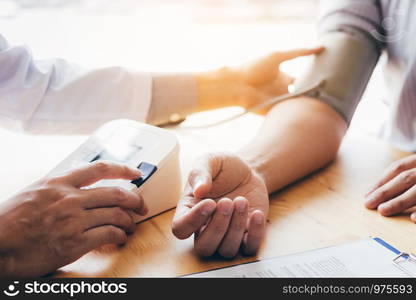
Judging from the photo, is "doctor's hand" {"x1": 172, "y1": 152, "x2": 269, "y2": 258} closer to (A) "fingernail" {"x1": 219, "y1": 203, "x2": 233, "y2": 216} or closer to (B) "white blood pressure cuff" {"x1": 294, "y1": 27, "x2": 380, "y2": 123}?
(A) "fingernail" {"x1": 219, "y1": 203, "x2": 233, "y2": 216}

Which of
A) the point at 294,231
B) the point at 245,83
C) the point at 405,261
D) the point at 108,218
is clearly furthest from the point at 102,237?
the point at 245,83

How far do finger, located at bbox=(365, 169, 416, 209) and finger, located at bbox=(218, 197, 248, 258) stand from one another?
234 mm

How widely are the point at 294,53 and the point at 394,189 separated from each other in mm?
397

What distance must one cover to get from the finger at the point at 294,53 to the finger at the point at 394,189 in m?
0.35

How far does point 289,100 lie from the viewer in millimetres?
874

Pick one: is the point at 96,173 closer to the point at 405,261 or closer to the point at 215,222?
the point at 215,222

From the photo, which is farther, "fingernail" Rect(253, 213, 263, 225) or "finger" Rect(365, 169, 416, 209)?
"finger" Rect(365, 169, 416, 209)

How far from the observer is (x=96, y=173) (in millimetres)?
564

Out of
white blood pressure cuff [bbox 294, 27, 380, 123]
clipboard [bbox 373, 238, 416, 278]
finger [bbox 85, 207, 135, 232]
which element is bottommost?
clipboard [bbox 373, 238, 416, 278]

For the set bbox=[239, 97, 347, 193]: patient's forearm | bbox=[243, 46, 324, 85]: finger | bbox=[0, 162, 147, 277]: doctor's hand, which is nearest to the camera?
bbox=[0, 162, 147, 277]: doctor's hand

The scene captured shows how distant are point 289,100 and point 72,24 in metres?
0.92

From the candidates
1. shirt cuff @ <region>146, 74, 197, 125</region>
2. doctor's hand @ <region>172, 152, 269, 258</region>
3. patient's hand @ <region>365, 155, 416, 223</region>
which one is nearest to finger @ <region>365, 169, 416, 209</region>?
patient's hand @ <region>365, 155, 416, 223</region>

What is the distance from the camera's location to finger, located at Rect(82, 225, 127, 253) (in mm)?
528

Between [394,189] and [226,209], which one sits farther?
[394,189]
